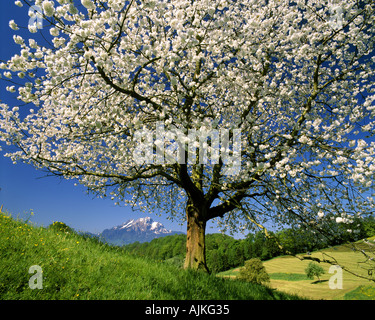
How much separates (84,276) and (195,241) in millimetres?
5216

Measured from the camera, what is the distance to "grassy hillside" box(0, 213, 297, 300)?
4.27 metres

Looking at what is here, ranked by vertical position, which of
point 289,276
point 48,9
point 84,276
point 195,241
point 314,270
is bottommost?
point 289,276

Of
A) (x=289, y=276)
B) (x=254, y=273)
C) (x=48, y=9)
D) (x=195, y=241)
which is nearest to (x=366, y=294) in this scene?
(x=254, y=273)

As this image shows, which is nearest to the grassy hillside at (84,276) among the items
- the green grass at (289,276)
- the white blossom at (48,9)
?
the white blossom at (48,9)

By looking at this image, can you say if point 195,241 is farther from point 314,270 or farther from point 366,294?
point 314,270

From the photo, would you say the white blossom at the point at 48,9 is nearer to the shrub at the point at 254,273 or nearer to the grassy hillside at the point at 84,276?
the grassy hillside at the point at 84,276

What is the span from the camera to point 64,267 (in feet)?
16.5

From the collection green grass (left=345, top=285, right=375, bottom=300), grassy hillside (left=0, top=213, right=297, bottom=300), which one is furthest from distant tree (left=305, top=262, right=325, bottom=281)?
grassy hillside (left=0, top=213, right=297, bottom=300)

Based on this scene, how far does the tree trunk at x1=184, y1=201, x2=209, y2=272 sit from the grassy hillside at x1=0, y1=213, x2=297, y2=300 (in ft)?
6.11

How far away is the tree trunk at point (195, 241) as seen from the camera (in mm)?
8779

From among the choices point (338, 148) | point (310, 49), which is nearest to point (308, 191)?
point (338, 148)

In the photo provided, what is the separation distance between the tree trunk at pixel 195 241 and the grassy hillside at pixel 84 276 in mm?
1862

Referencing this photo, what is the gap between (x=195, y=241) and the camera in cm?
921

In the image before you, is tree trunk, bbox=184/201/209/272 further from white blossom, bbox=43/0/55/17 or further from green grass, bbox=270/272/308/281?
green grass, bbox=270/272/308/281
